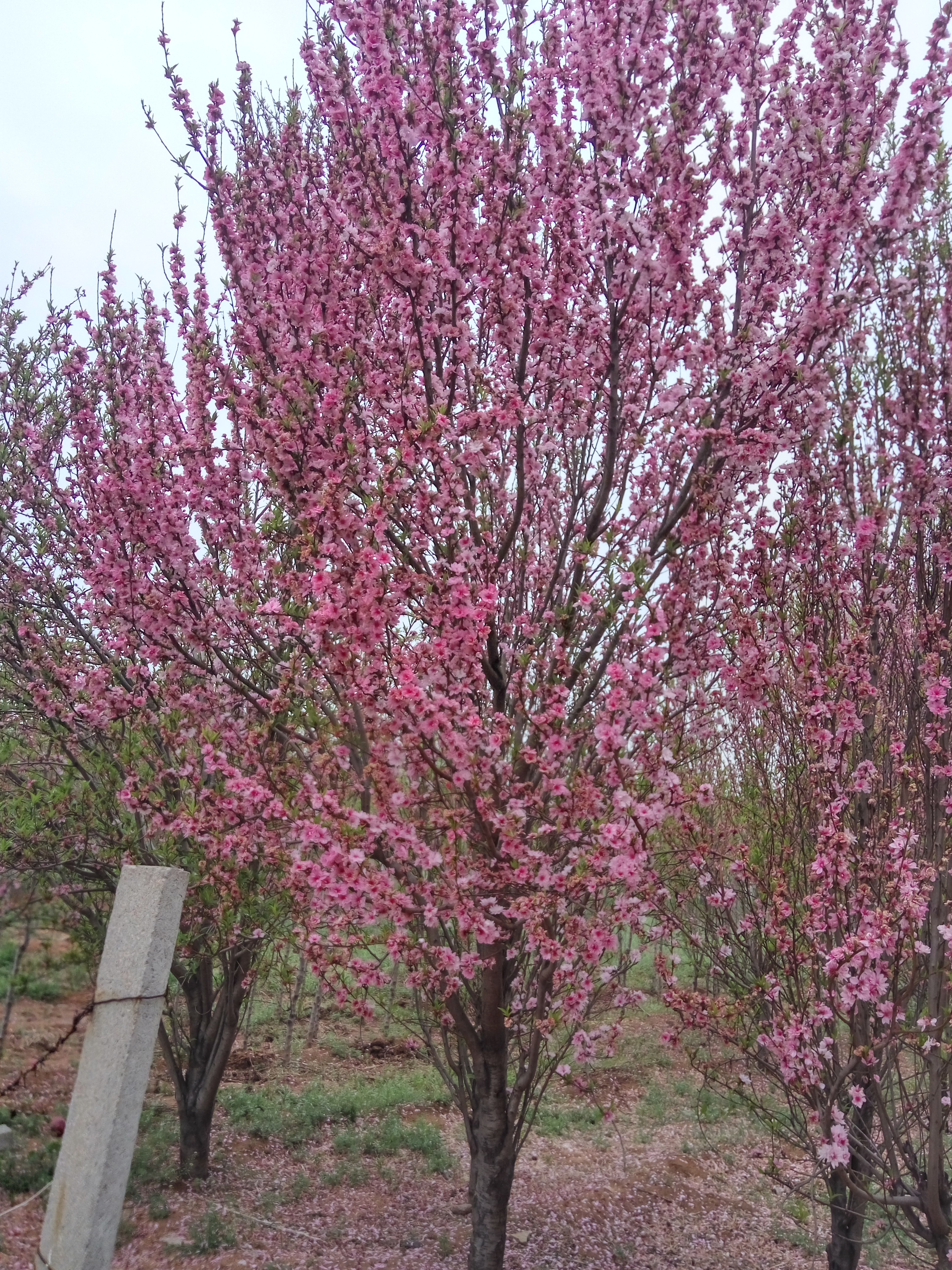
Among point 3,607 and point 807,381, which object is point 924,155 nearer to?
point 807,381

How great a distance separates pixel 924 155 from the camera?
12.4 ft

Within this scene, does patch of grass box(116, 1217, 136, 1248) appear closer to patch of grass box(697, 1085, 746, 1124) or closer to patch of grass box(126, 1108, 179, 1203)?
patch of grass box(126, 1108, 179, 1203)

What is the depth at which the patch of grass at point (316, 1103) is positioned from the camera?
817 cm

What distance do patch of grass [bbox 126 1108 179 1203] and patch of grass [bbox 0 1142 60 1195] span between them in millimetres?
582

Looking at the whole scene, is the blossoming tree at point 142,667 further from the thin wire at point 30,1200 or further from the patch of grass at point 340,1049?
the patch of grass at point 340,1049

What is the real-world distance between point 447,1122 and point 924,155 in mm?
9284

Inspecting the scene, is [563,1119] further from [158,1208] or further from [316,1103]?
[158,1208]

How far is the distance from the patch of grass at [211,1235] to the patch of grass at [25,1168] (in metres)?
1.06

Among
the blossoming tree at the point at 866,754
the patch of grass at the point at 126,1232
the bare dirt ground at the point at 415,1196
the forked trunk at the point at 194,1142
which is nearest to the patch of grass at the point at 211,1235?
the bare dirt ground at the point at 415,1196

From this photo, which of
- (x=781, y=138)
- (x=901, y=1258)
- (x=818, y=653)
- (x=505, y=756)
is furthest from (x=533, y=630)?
(x=901, y=1258)

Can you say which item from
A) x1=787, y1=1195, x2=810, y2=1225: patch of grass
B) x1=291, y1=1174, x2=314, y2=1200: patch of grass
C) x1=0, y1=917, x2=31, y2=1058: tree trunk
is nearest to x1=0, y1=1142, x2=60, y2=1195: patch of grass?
x1=0, y1=917, x2=31, y2=1058: tree trunk

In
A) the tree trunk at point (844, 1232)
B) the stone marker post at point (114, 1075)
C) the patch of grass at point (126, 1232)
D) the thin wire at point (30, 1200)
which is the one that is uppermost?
the stone marker post at point (114, 1075)

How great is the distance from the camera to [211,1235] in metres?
5.61

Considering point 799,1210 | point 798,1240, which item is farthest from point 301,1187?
point 798,1240
